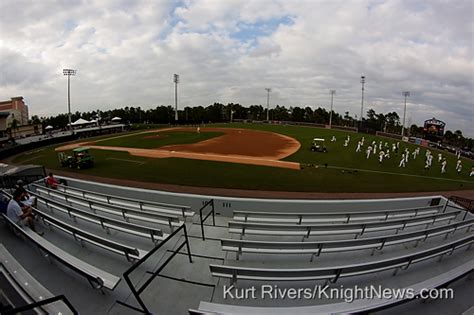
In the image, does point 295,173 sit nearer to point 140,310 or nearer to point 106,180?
point 106,180

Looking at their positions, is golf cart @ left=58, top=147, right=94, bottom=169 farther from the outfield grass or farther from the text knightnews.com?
the text knightnews.com

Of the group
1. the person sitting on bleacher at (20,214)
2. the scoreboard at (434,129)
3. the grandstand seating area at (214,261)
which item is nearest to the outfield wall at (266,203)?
the grandstand seating area at (214,261)

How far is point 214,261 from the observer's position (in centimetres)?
531

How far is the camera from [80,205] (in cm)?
860

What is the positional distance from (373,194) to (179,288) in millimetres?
17665

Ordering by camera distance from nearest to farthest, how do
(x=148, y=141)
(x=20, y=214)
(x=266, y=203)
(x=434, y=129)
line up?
(x=20, y=214), (x=266, y=203), (x=148, y=141), (x=434, y=129)

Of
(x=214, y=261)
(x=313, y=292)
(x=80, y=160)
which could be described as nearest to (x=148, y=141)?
(x=80, y=160)

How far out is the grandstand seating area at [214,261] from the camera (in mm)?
4098

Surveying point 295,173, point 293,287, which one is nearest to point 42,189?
point 293,287

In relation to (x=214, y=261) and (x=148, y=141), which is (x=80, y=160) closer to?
(x=148, y=141)

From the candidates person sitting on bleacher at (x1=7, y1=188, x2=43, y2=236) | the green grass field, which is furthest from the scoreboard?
person sitting on bleacher at (x1=7, y1=188, x2=43, y2=236)

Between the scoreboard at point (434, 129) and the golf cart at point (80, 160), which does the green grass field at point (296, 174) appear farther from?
the scoreboard at point (434, 129)

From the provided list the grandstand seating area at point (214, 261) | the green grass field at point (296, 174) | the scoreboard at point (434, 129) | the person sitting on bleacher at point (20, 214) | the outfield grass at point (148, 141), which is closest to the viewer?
the grandstand seating area at point (214, 261)

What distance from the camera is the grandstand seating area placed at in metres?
4.10
